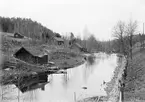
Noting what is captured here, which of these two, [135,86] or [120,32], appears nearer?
[135,86]

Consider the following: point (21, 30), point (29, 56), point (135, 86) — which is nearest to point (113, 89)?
point (135, 86)

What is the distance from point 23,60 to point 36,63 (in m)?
3.05

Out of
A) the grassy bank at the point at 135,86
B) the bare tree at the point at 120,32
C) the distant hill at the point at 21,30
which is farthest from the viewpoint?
the distant hill at the point at 21,30

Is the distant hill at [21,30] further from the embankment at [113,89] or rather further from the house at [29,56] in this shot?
the embankment at [113,89]

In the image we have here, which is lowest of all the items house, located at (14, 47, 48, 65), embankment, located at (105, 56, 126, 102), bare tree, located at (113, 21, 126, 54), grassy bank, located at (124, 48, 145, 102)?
embankment, located at (105, 56, 126, 102)

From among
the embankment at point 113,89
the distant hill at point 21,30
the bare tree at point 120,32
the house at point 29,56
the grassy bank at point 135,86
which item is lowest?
the embankment at point 113,89

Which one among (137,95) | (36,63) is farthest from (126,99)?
(36,63)

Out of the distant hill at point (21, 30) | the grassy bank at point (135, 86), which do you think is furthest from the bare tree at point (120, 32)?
the distant hill at point (21, 30)

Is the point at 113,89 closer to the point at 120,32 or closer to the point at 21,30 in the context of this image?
the point at 120,32

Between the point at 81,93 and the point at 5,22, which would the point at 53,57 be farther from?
the point at 5,22

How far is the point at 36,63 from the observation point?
31109 mm

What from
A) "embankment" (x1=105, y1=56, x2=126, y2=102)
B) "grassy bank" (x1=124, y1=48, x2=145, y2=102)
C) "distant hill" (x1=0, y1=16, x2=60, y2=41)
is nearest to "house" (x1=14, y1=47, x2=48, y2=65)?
"embankment" (x1=105, y1=56, x2=126, y2=102)

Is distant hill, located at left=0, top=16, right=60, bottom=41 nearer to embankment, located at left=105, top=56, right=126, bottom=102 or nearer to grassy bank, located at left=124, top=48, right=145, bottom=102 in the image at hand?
embankment, located at left=105, top=56, right=126, bottom=102

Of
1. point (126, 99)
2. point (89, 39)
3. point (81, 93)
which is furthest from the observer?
point (89, 39)
